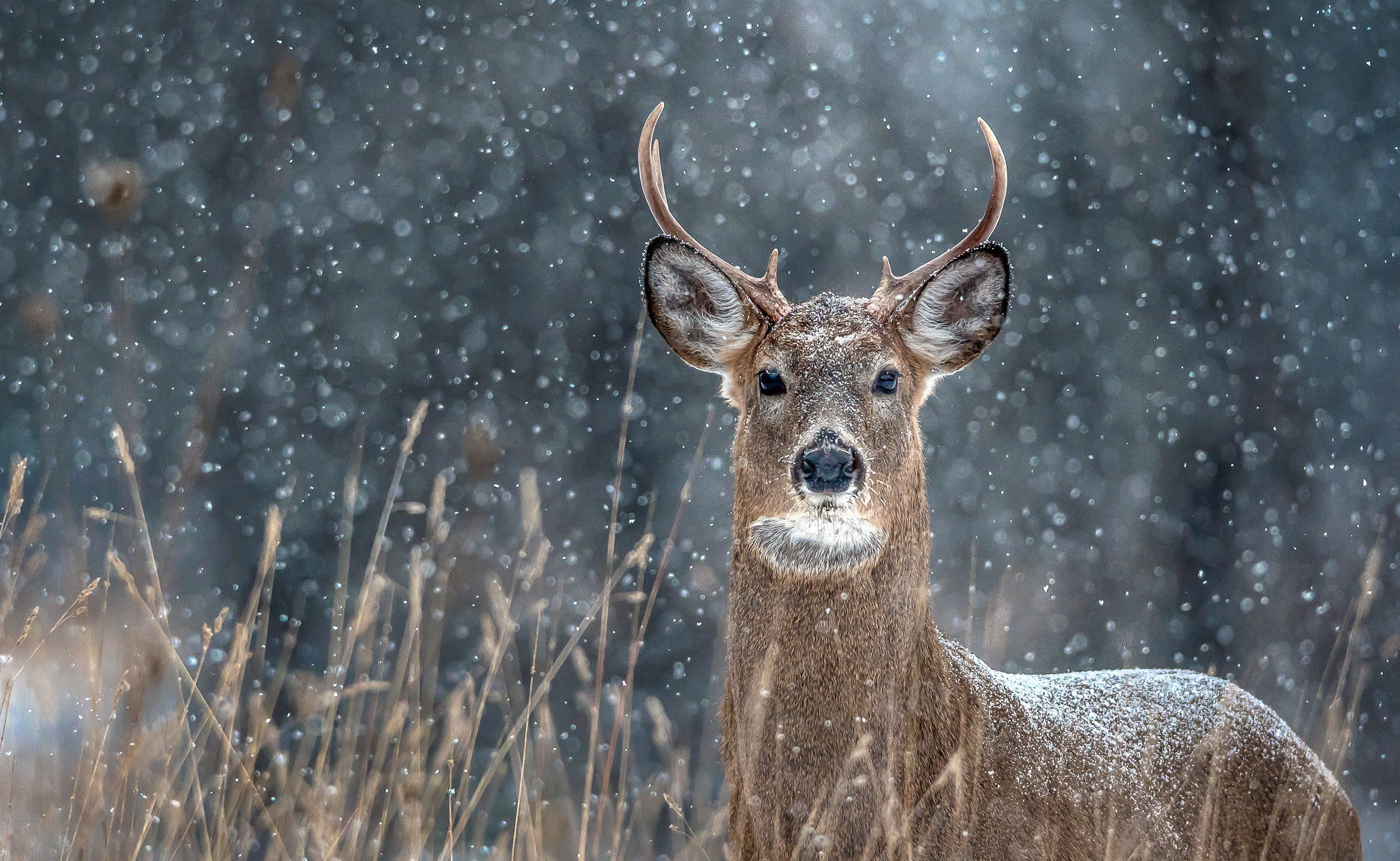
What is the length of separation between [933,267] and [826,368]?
0.58 m

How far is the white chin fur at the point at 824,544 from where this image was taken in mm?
2908

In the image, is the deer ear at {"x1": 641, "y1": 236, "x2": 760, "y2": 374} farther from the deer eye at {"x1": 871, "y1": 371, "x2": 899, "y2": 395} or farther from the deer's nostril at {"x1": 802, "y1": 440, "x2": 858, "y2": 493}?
the deer's nostril at {"x1": 802, "y1": 440, "x2": 858, "y2": 493}

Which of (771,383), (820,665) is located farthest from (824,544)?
(771,383)

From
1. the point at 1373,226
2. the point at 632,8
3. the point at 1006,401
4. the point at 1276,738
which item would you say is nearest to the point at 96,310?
the point at 632,8

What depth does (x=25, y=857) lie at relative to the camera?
312 cm

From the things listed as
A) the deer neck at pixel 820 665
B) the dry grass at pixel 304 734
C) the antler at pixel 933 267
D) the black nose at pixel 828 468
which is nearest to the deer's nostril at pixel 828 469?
the black nose at pixel 828 468

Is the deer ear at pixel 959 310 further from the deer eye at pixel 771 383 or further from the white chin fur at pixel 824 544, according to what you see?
the white chin fur at pixel 824 544

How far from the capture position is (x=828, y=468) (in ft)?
9.50

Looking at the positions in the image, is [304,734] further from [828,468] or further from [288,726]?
[828,468]

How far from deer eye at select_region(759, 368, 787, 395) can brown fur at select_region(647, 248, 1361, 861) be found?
3 cm

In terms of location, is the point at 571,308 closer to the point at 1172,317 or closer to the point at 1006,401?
the point at 1006,401

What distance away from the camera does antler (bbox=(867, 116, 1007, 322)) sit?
11.1 feet

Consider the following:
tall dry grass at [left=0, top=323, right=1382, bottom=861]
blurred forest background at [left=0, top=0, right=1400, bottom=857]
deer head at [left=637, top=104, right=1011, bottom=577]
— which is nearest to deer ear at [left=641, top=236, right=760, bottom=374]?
deer head at [left=637, top=104, right=1011, bottom=577]

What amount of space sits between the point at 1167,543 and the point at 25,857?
8087 millimetres
